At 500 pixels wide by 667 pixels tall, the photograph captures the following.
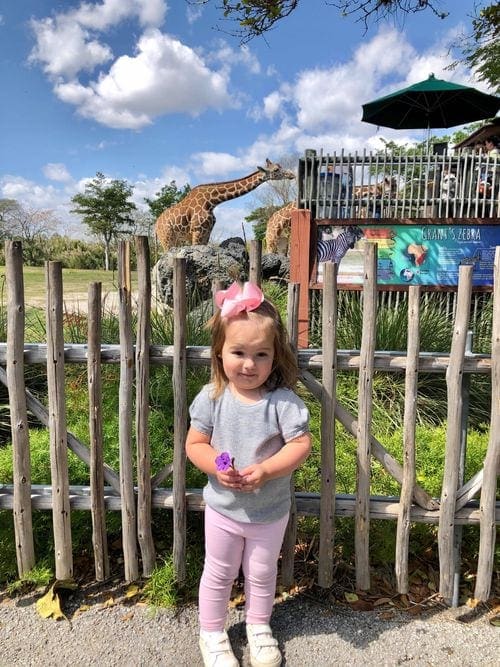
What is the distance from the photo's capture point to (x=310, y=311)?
6125mm

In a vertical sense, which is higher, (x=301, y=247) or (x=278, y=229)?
(x=278, y=229)

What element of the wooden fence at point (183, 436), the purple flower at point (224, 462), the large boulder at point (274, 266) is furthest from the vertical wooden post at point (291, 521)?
the large boulder at point (274, 266)

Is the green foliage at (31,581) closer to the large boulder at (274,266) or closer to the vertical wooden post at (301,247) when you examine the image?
the vertical wooden post at (301,247)

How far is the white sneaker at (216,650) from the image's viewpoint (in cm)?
188

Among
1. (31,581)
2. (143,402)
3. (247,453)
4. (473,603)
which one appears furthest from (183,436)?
(473,603)

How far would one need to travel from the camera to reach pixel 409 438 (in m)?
2.14

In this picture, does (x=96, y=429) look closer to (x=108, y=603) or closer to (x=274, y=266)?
(x=108, y=603)

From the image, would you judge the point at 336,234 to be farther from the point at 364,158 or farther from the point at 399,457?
the point at 399,457

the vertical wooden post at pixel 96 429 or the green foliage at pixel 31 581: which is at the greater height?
the vertical wooden post at pixel 96 429

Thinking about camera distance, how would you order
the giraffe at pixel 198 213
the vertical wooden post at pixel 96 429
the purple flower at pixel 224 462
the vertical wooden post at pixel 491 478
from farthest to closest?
the giraffe at pixel 198 213
the vertical wooden post at pixel 96 429
the vertical wooden post at pixel 491 478
the purple flower at pixel 224 462

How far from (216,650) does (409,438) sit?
1.17 m

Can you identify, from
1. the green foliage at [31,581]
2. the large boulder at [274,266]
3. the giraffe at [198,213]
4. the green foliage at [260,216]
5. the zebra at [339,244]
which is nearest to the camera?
the green foliage at [31,581]

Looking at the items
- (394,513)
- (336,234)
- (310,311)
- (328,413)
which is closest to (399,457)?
(394,513)

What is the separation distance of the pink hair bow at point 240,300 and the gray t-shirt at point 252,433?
34 cm
